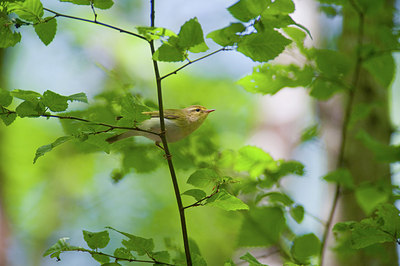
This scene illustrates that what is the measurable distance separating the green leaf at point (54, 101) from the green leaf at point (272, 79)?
0.87 meters

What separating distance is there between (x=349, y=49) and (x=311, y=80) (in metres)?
1.64

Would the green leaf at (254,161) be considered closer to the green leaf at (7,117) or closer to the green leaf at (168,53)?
the green leaf at (168,53)

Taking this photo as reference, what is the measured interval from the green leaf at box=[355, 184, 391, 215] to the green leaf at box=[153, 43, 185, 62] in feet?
4.61

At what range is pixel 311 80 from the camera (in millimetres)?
1857

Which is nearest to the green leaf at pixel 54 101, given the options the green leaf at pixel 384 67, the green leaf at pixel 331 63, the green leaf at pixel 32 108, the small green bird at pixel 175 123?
the green leaf at pixel 32 108

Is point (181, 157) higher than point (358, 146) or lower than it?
lower

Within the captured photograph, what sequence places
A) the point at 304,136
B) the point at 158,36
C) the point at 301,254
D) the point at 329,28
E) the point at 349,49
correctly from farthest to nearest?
1. the point at 329,28
2. the point at 349,49
3. the point at 304,136
4. the point at 301,254
5. the point at 158,36

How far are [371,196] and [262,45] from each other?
4.14 feet

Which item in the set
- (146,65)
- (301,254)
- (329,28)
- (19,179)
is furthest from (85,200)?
(301,254)

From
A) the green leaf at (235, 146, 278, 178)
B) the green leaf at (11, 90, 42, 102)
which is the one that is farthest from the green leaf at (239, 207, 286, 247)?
the green leaf at (11, 90, 42, 102)

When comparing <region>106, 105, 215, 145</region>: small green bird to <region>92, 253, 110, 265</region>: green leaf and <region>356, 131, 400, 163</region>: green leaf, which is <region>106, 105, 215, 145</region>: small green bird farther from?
<region>356, 131, 400, 163</region>: green leaf

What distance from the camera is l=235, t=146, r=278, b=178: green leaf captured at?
186 cm

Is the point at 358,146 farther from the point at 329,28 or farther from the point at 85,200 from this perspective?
the point at 85,200

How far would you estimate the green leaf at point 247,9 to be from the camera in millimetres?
1156
